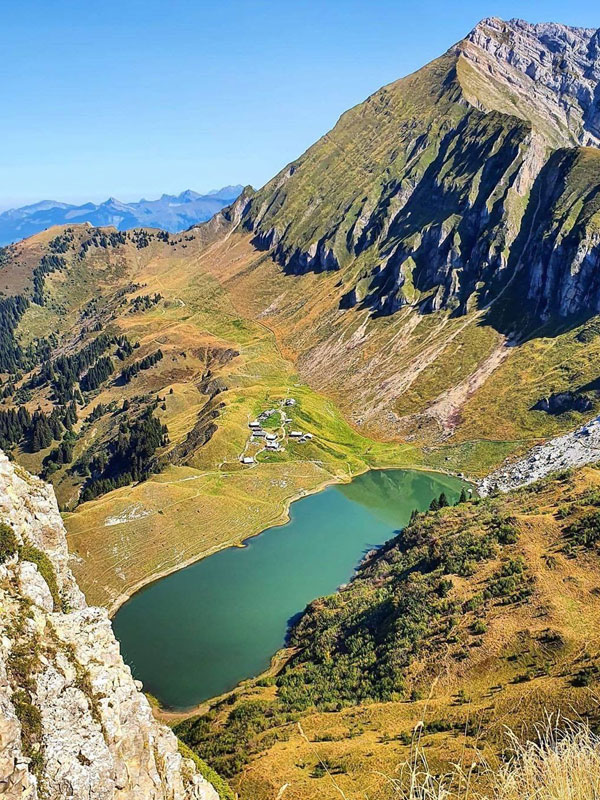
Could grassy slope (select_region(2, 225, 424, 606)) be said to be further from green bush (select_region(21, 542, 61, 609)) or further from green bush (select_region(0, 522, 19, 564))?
green bush (select_region(0, 522, 19, 564))

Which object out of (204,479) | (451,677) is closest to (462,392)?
(204,479)

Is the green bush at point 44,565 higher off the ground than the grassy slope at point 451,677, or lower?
higher

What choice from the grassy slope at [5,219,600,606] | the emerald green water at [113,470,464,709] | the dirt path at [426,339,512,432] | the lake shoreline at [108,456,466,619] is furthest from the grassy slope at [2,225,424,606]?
the dirt path at [426,339,512,432]

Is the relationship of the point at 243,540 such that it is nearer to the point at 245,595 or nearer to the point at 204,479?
the point at 245,595

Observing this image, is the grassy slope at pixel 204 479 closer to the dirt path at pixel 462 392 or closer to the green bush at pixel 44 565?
the dirt path at pixel 462 392

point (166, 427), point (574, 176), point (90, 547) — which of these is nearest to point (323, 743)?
point (90, 547)

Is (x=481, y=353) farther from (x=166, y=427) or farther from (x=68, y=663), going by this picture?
(x=68, y=663)

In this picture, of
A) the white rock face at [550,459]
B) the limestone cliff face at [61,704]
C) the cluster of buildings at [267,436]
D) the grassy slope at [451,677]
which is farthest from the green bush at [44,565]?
the cluster of buildings at [267,436]
